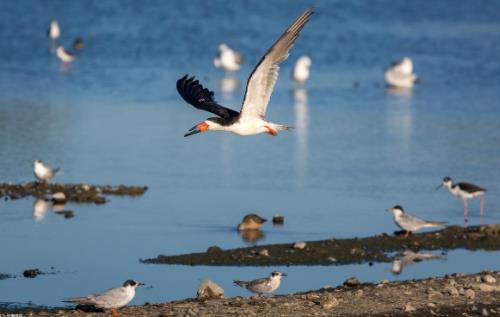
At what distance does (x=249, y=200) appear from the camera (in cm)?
1825

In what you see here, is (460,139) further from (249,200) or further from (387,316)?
(387,316)

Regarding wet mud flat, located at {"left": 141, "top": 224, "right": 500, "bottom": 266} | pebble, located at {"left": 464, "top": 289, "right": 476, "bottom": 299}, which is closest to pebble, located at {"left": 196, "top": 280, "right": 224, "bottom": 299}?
wet mud flat, located at {"left": 141, "top": 224, "right": 500, "bottom": 266}

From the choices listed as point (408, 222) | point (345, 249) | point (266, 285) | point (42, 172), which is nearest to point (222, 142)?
point (42, 172)

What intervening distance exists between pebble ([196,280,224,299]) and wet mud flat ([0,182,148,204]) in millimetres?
5634

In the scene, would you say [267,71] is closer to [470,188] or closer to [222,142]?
[470,188]

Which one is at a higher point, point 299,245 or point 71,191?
point 71,191

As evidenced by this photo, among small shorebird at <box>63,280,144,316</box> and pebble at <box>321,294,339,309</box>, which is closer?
small shorebird at <box>63,280,144,316</box>

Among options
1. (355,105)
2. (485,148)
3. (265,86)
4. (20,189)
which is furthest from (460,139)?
(265,86)

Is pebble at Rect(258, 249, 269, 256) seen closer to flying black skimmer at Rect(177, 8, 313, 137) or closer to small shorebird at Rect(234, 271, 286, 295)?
flying black skimmer at Rect(177, 8, 313, 137)

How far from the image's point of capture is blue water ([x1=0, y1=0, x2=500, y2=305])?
15.2 m

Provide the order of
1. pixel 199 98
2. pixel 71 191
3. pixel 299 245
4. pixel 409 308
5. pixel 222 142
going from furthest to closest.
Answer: pixel 222 142 < pixel 71 191 < pixel 199 98 < pixel 299 245 < pixel 409 308

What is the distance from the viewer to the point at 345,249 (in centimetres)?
1553

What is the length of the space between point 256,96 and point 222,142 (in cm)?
917

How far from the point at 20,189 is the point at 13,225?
2100mm
